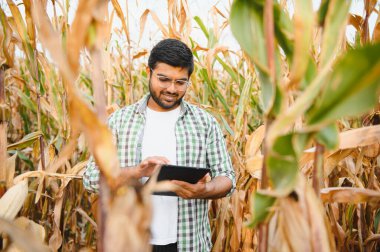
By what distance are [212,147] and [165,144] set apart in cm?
18

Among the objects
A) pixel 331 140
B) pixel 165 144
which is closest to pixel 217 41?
pixel 165 144

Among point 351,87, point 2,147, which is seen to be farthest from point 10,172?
point 351,87

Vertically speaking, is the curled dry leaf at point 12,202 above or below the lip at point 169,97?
below

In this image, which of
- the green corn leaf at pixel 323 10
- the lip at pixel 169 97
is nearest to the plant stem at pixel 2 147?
the lip at pixel 169 97

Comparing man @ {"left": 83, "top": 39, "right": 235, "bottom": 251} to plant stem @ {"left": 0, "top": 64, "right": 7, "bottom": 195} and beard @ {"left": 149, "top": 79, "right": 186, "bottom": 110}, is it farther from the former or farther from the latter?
plant stem @ {"left": 0, "top": 64, "right": 7, "bottom": 195}

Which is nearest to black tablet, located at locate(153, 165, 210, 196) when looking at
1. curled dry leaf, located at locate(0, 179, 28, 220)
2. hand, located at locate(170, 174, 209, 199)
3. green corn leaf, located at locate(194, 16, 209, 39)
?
hand, located at locate(170, 174, 209, 199)

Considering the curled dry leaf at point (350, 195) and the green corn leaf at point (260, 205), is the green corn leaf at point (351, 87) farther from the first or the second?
the curled dry leaf at point (350, 195)

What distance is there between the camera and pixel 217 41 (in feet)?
7.05

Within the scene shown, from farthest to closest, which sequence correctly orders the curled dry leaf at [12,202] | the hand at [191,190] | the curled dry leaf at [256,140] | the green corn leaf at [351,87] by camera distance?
the curled dry leaf at [256,140] → the hand at [191,190] → the curled dry leaf at [12,202] → the green corn leaf at [351,87]

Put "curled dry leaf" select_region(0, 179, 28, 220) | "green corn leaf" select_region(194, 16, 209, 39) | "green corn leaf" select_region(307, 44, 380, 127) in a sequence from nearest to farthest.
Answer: "green corn leaf" select_region(307, 44, 380, 127) < "curled dry leaf" select_region(0, 179, 28, 220) < "green corn leaf" select_region(194, 16, 209, 39)

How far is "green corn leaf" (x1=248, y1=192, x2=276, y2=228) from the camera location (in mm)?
532

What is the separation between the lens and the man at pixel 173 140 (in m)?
1.42

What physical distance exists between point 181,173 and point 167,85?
44cm

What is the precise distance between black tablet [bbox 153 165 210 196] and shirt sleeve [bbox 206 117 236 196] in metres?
0.28
